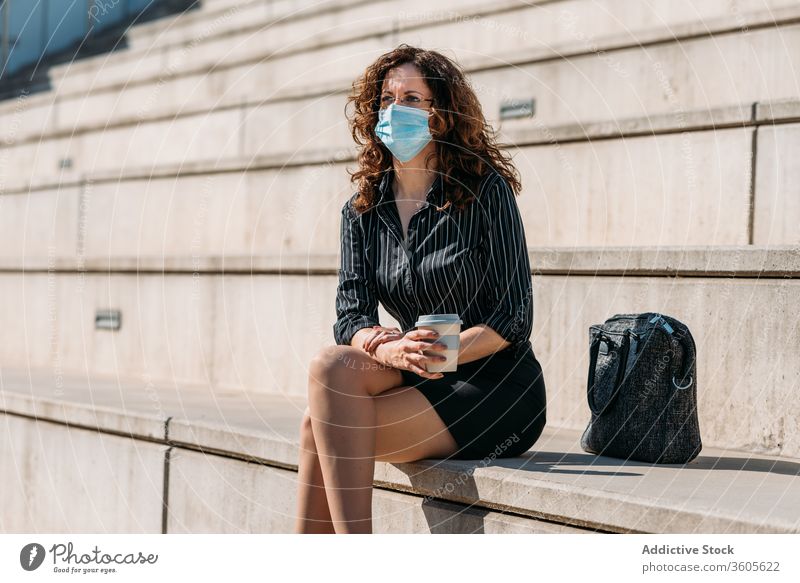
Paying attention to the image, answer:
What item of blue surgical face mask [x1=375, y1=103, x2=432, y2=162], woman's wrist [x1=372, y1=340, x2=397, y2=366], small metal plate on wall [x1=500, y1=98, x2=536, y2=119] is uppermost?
small metal plate on wall [x1=500, y1=98, x2=536, y2=119]

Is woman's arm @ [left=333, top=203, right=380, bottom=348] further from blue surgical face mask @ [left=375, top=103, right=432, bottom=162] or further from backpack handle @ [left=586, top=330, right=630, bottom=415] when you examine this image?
backpack handle @ [left=586, top=330, right=630, bottom=415]

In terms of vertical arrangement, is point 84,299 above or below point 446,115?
below

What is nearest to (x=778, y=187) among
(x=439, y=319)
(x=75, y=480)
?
(x=439, y=319)

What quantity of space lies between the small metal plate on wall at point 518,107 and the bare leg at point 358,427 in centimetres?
252

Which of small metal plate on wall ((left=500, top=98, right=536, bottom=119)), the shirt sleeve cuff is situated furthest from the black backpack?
small metal plate on wall ((left=500, top=98, right=536, bottom=119))

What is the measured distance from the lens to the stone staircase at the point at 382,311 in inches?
118

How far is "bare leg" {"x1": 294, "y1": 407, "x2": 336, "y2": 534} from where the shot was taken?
2756 mm

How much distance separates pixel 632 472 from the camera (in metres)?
2.73

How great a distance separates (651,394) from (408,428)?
0.76 meters

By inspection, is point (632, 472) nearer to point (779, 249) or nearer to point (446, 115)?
point (779, 249)

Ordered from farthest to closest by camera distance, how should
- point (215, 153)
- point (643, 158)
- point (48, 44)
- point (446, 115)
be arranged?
point (48, 44), point (215, 153), point (643, 158), point (446, 115)

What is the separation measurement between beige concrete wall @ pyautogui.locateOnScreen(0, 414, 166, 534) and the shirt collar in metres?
1.45
